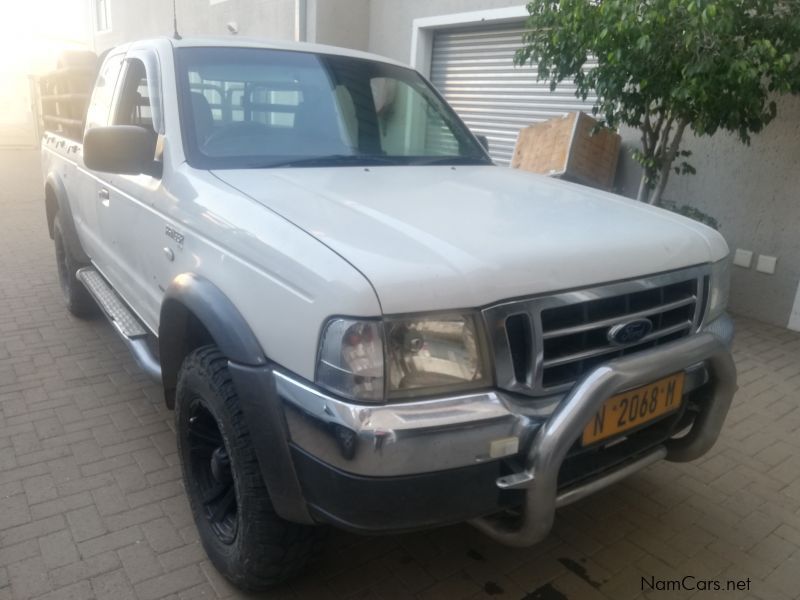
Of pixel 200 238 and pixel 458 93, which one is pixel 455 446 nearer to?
pixel 200 238

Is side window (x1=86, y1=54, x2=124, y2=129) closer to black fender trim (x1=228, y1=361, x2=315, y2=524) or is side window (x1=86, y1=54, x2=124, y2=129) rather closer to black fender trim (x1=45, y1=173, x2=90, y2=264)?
black fender trim (x1=45, y1=173, x2=90, y2=264)

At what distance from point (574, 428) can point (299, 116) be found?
77.3 inches

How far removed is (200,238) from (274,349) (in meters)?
0.70

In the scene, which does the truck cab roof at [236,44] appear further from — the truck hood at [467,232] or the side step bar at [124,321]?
the side step bar at [124,321]

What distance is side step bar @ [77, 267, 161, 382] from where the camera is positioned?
2.89 meters

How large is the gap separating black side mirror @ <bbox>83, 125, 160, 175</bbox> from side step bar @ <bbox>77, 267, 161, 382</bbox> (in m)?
0.85

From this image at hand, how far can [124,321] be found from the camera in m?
3.35

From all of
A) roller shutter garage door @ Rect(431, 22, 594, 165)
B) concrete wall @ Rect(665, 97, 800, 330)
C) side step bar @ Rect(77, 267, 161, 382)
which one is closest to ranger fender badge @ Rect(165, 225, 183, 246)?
side step bar @ Rect(77, 267, 161, 382)

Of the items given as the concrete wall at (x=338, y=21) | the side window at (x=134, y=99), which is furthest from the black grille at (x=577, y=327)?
the concrete wall at (x=338, y=21)

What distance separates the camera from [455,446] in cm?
168

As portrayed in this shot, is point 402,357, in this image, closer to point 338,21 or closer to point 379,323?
point 379,323

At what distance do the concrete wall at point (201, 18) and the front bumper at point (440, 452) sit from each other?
29.8 ft

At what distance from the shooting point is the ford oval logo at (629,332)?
198 centimetres

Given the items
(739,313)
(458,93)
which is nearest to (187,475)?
(739,313)
